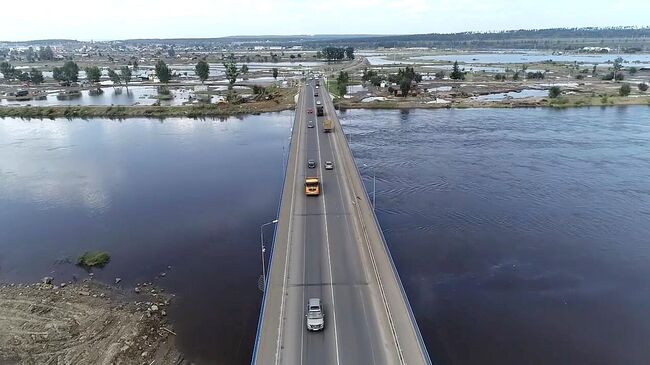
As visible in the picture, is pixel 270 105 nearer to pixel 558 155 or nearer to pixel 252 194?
pixel 252 194

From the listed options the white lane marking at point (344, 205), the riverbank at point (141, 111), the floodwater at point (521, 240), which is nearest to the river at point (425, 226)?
Answer: the floodwater at point (521, 240)

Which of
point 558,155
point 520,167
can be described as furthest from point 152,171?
point 558,155

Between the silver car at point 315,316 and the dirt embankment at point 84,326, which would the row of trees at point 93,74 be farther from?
the silver car at point 315,316

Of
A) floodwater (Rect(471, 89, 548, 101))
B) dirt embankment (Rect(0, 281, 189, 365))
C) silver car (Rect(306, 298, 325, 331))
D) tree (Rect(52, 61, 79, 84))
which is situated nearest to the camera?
silver car (Rect(306, 298, 325, 331))

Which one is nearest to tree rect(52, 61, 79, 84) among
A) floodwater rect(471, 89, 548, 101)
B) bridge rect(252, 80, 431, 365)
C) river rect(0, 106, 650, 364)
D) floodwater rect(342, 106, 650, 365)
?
river rect(0, 106, 650, 364)

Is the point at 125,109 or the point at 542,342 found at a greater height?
the point at 125,109

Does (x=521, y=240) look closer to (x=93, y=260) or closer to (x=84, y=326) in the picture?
(x=84, y=326)

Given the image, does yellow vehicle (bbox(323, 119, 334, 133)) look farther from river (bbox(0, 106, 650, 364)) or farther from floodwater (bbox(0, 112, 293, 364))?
floodwater (bbox(0, 112, 293, 364))
